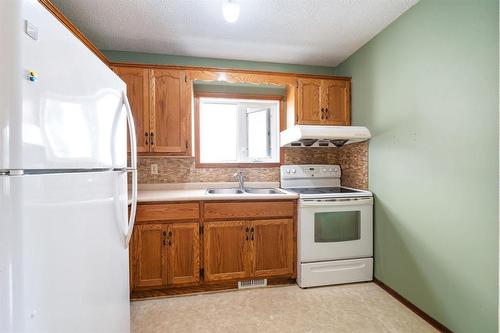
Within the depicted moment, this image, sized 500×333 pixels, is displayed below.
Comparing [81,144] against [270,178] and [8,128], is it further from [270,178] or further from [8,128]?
[270,178]

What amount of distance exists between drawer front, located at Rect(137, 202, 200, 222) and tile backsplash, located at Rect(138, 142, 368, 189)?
0.63m

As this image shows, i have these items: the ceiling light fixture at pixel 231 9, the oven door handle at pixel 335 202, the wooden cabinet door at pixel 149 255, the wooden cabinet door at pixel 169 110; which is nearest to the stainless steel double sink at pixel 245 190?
the oven door handle at pixel 335 202

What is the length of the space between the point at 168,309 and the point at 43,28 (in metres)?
2.06

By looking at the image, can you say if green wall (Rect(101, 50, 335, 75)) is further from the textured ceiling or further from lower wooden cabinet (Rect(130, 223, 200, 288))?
lower wooden cabinet (Rect(130, 223, 200, 288))

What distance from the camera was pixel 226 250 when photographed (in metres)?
2.24

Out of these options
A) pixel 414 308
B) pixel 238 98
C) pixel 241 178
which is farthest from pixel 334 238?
pixel 238 98

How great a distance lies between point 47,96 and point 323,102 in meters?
2.58

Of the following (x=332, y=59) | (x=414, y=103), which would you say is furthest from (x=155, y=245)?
(x=332, y=59)

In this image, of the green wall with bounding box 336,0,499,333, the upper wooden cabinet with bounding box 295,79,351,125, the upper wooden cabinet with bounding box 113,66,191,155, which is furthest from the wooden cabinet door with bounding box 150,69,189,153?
the green wall with bounding box 336,0,499,333

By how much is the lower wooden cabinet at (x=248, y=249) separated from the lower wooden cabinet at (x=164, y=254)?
0.45 feet

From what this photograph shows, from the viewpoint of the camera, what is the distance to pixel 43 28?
67 centimetres

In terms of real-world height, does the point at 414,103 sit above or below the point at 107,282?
above

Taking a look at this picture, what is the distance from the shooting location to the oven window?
91.2 inches

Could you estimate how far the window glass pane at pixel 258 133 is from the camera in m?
3.04
